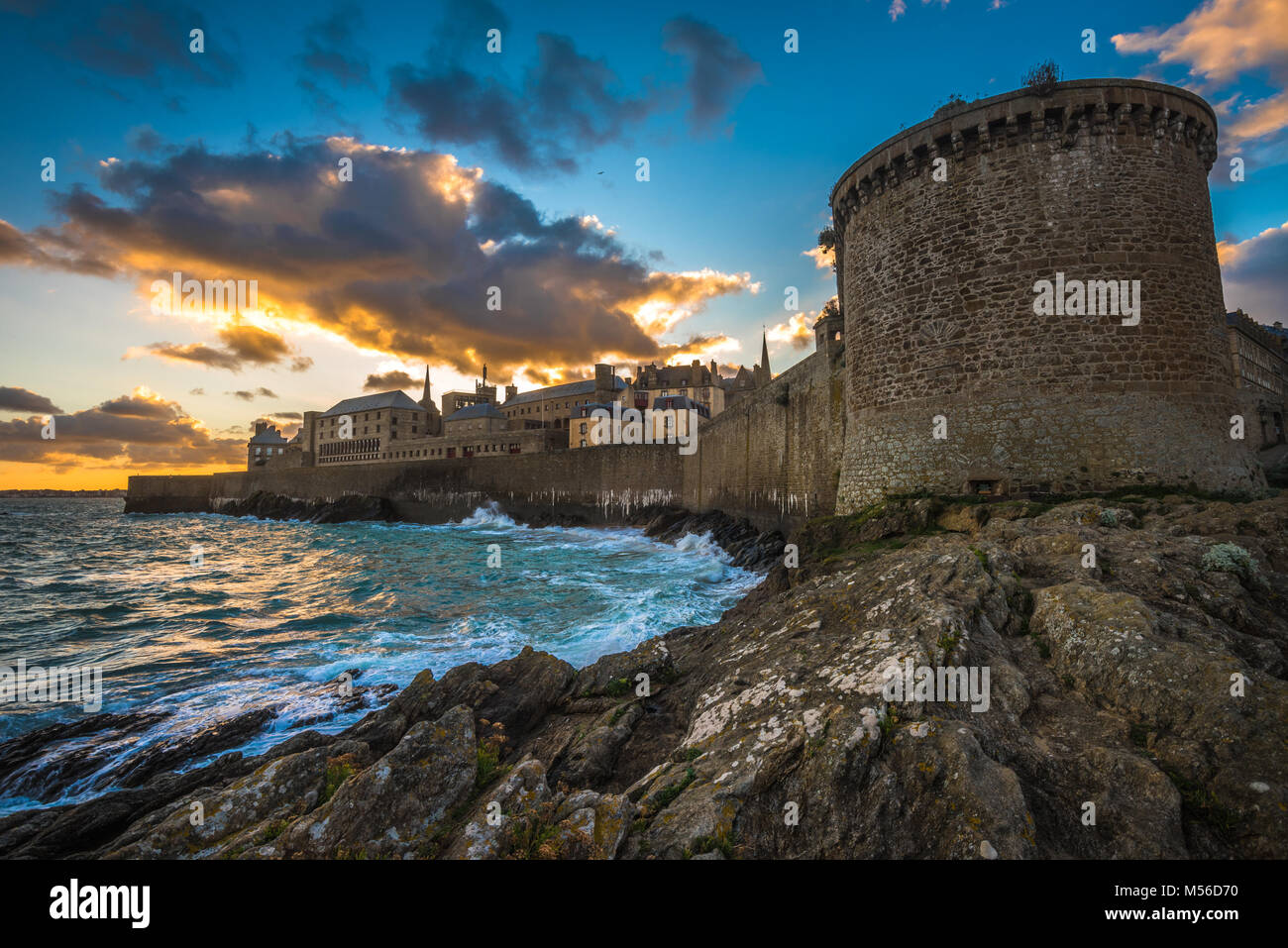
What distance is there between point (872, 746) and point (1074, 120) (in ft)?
43.4

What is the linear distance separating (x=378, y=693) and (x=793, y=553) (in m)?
8.91

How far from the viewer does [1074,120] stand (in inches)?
412

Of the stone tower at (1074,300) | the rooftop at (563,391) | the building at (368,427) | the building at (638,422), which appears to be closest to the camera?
the stone tower at (1074,300)

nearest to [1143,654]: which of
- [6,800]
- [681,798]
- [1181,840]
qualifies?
[1181,840]

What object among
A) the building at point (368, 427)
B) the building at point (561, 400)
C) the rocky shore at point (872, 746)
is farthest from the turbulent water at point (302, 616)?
the building at point (368, 427)

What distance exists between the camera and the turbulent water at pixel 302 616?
9.09 meters

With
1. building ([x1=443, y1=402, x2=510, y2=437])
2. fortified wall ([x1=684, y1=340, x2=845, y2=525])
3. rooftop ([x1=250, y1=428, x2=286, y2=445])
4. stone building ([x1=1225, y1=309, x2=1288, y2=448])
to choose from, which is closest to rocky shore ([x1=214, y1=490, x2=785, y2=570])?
fortified wall ([x1=684, y1=340, x2=845, y2=525])

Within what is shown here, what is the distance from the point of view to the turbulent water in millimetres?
9094

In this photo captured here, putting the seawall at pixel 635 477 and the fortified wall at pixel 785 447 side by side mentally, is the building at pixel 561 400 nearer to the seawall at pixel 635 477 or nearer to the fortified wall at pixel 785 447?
the seawall at pixel 635 477

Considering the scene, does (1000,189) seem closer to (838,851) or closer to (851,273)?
(851,273)

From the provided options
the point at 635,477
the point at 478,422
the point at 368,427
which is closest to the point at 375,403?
the point at 368,427

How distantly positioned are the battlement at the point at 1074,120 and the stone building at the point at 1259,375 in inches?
507

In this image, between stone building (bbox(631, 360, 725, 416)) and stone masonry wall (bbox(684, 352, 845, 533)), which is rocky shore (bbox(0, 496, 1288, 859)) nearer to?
stone masonry wall (bbox(684, 352, 845, 533))

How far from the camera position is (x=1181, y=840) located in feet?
9.41
